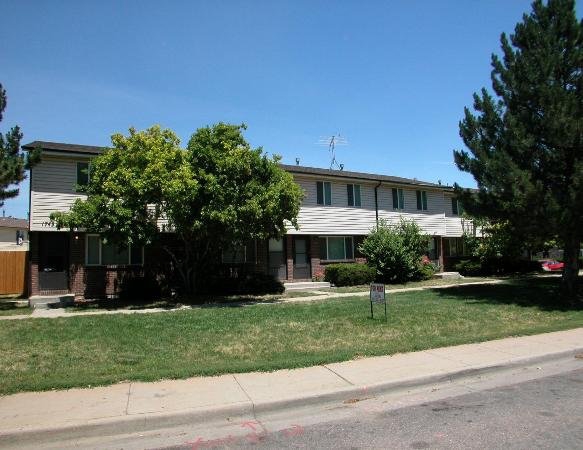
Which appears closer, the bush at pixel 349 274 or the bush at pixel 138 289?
the bush at pixel 138 289

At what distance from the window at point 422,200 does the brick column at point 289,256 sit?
31.0 feet

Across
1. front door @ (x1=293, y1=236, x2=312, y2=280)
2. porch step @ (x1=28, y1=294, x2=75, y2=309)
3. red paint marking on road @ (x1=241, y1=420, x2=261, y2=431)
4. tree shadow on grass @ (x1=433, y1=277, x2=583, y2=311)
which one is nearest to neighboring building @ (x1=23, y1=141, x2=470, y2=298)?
front door @ (x1=293, y1=236, x2=312, y2=280)

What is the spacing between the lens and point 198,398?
6336mm

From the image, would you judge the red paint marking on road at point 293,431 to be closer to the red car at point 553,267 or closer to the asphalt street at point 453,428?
the asphalt street at point 453,428

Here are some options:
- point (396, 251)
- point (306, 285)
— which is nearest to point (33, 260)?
point (306, 285)

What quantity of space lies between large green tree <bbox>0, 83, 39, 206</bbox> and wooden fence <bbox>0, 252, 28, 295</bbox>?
7086mm

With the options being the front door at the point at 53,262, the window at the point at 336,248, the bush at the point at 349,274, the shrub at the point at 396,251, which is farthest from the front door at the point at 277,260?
the front door at the point at 53,262

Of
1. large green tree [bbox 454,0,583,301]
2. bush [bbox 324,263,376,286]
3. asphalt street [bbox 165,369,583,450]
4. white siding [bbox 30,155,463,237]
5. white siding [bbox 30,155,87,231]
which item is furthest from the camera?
bush [bbox 324,263,376,286]

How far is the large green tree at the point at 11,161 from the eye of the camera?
1592cm

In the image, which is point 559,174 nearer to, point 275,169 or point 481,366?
point 275,169

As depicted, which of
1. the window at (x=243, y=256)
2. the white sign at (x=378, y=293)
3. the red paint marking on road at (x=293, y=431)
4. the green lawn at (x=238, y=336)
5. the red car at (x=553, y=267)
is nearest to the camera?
the red paint marking on road at (x=293, y=431)

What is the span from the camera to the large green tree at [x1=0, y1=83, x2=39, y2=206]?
15922 mm

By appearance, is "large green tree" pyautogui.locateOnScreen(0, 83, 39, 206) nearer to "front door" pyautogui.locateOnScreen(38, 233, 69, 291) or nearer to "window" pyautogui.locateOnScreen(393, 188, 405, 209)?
"front door" pyautogui.locateOnScreen(38, 233, 69, 291)

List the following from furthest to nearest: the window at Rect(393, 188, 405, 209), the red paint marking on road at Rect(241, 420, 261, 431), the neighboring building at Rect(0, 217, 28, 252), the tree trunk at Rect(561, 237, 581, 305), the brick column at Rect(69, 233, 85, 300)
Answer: the neighboring building at Rect(0, 217, 28, 252), the window at Rect(393, 188, 405, 209), the brick column at Rect(69, 233, 85, 300), the tree trunk at Rect(561, 237, 581, 305), the red paint marking on road at Rect(241, 420, 261, 431)
